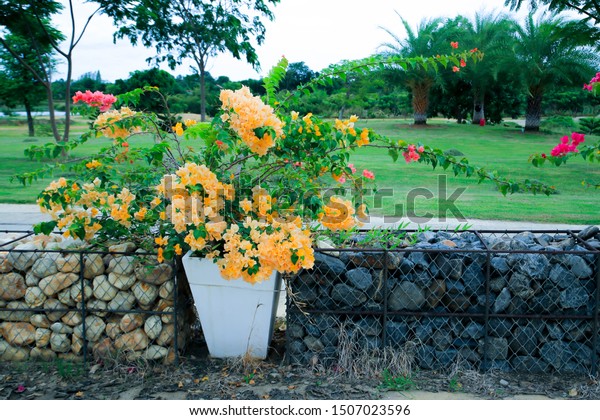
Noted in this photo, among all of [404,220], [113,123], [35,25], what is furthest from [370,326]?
[35,25]

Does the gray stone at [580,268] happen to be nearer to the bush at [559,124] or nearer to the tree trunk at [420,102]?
the tree trunk at [420,102]

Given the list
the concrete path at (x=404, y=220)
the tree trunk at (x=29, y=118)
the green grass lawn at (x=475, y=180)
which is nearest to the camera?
the concrete path at (x=404, y=220)

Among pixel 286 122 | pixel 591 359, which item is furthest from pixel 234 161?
pixel 591 359

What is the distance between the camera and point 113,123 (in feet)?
11.5

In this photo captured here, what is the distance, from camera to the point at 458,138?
70.4 feet

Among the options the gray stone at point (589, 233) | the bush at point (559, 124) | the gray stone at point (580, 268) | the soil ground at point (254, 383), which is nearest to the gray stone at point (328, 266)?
the soil ground at point (254, 383)

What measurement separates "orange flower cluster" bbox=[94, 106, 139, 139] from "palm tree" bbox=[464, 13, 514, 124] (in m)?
20.4

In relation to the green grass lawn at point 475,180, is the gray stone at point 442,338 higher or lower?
lower

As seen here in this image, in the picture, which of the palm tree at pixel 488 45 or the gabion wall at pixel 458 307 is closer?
the gabion wall at pixel 458 307

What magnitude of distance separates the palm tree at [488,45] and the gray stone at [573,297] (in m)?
20.0

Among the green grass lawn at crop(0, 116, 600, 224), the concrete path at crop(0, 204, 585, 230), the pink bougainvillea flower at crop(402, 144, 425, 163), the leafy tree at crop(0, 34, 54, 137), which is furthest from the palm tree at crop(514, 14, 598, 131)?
the pink bougainvillea flower at crop(402, 144, 425, 163)

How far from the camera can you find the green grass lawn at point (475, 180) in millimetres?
8906

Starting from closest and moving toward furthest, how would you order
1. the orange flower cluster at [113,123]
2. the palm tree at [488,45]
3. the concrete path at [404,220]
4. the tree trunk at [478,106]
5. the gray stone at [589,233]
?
the orange flower cluster at [113,123] → the gray stone at [589,233] → the concrete path at [404,220] → the palm tree at [488,45] → the tree trunk at [478,106]

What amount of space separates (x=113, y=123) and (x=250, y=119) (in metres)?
0.99
